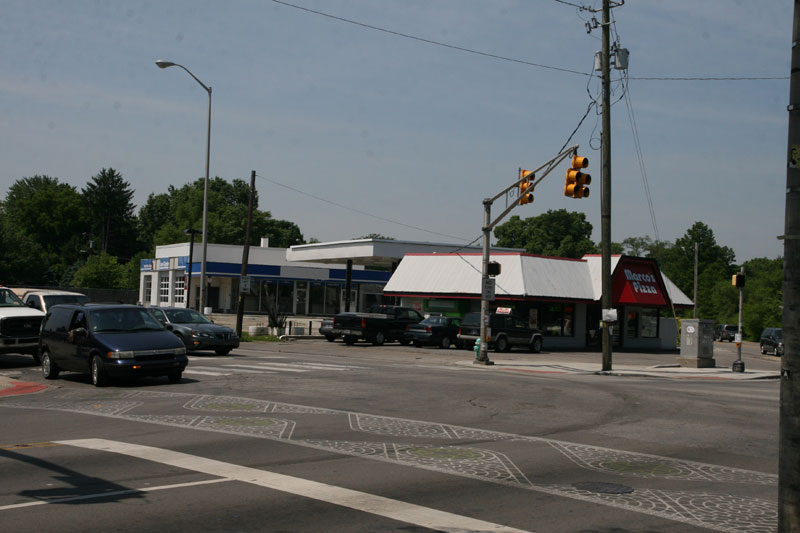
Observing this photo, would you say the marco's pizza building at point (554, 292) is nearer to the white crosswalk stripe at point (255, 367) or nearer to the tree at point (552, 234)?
the white crosswalk stripe at point (255, 367)

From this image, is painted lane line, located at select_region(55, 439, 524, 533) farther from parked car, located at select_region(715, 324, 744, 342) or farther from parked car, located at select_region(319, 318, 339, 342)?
parked car, located at select_region(715, 324, 744, 342)

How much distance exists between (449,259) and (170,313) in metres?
20.0

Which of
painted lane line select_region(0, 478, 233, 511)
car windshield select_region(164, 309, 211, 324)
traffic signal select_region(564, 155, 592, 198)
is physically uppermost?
traffic signal select_region(564, 155, 592, 198)

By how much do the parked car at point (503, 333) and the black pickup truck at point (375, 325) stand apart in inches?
134

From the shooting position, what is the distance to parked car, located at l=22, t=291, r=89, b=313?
78.9 ft

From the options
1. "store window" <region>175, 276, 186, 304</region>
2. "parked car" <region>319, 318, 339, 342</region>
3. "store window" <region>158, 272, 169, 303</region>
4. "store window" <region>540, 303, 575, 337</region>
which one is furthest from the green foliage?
"store window" <region>540, 303, 575, 337</region>

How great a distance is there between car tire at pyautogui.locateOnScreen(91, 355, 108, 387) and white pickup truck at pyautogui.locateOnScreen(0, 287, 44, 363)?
544cm

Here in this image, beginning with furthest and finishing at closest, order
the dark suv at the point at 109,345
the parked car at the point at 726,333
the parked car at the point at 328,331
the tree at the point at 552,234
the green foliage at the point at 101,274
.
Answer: the tree at the point at 552,234
the green foliage at the point at 101,274
the parked car at the point at 726,333
the parked car at the point at 328,331
the dark suv at the point at 109,345

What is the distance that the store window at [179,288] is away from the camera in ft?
227

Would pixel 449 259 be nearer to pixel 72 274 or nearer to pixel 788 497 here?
pixel 788 497

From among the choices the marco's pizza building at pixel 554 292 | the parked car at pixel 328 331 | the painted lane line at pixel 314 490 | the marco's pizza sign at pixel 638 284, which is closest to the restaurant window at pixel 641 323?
the marco's pizza building at pixel 554 292

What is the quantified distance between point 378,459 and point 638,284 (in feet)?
117

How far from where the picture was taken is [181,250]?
6756cm

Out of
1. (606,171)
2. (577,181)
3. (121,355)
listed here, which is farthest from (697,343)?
(121,355)
